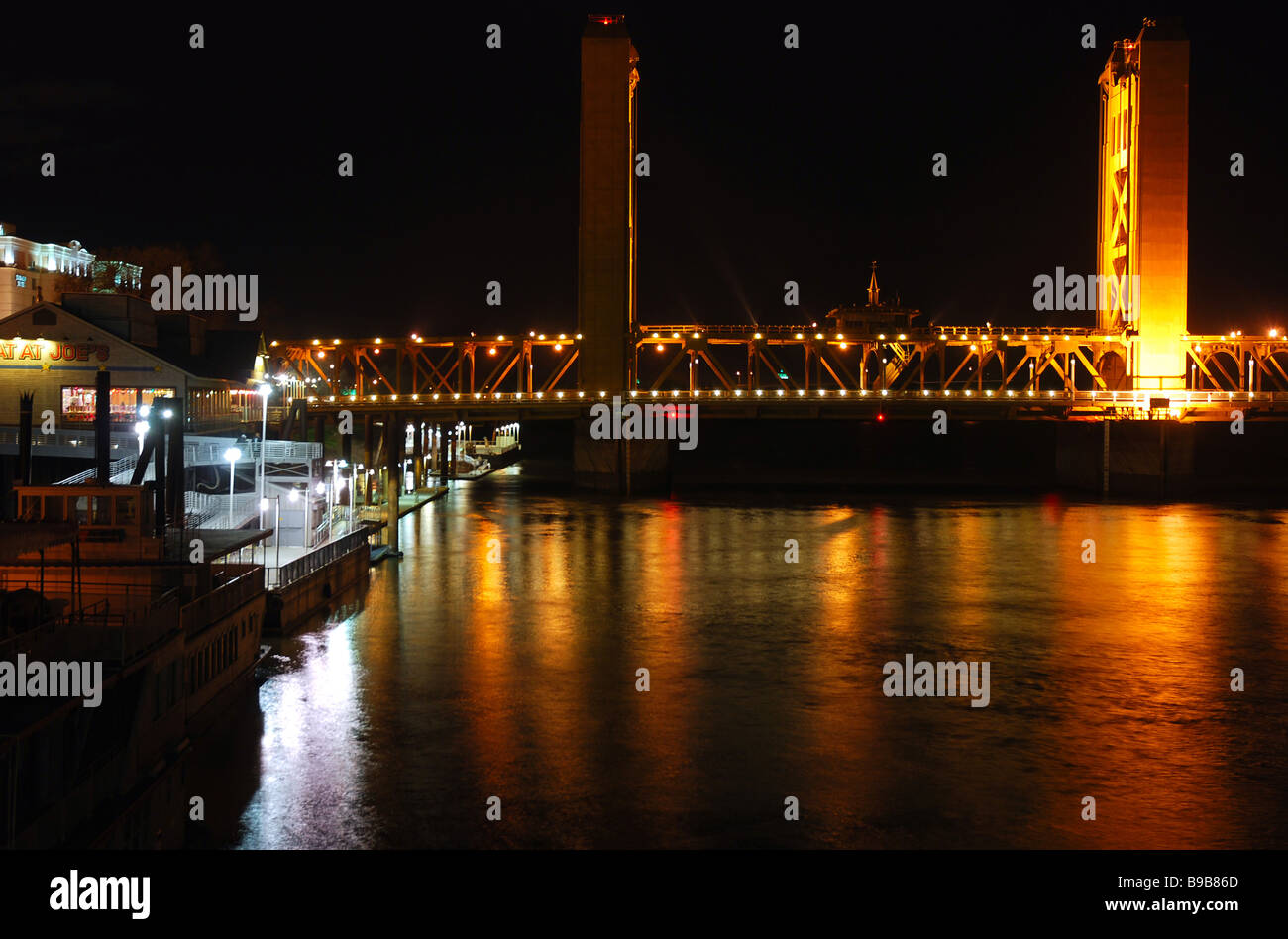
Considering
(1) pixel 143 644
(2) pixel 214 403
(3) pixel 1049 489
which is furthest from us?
(3) pixel 1049 489

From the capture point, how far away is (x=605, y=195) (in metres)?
74.7

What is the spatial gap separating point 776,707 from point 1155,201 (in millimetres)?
64587

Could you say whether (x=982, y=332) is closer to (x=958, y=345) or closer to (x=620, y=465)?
(x=958, y=345)

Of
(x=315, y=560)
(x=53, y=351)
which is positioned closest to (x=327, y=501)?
(x=315, y=560)

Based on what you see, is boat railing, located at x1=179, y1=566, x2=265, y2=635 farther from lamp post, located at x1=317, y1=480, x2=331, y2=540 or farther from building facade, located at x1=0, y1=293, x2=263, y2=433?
building facade, located at x1=0, y1=293, x2=263, y2=433

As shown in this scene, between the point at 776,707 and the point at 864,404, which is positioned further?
the point at 864,404

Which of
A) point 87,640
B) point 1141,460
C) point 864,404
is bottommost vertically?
point 87,640

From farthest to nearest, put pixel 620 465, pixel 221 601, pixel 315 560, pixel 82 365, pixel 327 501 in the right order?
pixel 620 465
pixel 82 365
pixel 327 501
pixel 315 560
pixel 221 601

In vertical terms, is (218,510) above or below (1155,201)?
below

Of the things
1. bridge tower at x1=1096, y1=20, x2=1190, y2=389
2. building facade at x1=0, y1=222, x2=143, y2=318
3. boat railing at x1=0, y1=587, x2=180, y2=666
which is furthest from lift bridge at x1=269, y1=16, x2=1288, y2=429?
boat railing at x1=0, y1=587, x2=180, y2=666
